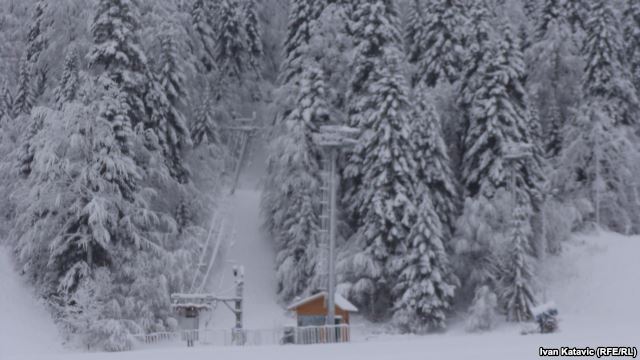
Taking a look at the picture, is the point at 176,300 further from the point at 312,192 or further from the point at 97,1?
the point at 97,1

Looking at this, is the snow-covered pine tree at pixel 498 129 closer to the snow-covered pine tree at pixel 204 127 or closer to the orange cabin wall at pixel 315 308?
the orange cabin wall at pixel 315 308

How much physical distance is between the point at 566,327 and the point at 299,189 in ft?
49.3

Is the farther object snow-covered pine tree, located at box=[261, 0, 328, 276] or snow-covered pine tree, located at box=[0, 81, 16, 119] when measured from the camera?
snow-covered pine tree, located at box=[261, 0, 328, 276]

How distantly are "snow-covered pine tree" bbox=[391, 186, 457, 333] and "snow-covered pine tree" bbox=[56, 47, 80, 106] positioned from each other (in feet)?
56.0

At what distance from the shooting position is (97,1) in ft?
125

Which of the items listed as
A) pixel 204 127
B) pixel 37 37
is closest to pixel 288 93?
pixel 204 127

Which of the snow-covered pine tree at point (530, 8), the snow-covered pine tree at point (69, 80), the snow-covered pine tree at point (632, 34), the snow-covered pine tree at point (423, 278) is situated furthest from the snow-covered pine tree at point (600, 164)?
the snow-covered pine tree at point (69, 80)

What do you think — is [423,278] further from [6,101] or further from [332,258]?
[6,101]

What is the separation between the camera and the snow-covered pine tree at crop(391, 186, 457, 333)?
125 feet

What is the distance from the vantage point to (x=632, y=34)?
182 feet

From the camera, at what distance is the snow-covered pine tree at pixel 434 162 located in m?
41.3

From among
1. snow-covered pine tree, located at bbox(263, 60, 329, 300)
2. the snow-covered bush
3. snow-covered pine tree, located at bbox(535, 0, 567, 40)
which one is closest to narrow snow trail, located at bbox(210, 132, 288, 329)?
snow-covered pine tree, located at bbox(263, 60, 329, 300)

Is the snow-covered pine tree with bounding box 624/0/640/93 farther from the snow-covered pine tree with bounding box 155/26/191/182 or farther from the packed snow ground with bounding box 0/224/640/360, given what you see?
the snow-covered pine tree with bounding box 155/26/191/182

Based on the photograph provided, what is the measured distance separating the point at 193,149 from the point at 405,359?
2910cm
